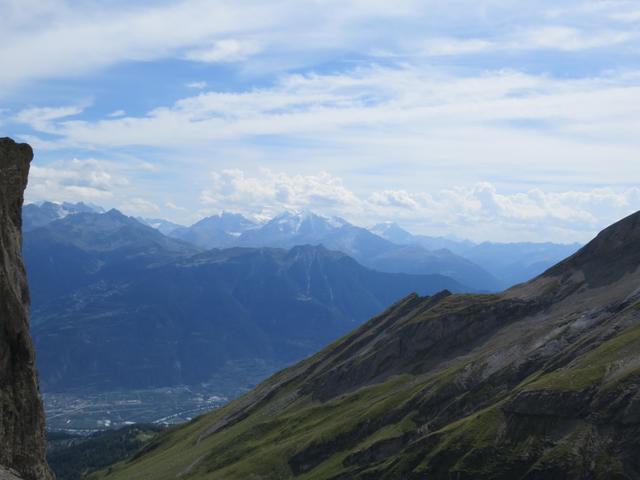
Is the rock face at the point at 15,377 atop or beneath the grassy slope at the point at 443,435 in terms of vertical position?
atop

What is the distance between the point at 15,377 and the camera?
6178 centimetres

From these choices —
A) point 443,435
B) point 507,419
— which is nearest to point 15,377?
point 507,419

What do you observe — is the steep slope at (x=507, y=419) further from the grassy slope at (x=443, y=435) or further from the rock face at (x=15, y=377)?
the rock face at (x=15, y=377)

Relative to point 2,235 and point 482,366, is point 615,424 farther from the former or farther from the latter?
point 2,235

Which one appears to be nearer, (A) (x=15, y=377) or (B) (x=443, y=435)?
(A) (x=15, y=377)

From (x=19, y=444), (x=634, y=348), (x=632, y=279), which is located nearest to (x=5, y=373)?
(x=19, y=444)

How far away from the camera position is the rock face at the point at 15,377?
59500mm

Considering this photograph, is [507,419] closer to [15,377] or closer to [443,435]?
[443,435]

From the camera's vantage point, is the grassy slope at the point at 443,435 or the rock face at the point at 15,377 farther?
the grassy slope at the point at 443,435

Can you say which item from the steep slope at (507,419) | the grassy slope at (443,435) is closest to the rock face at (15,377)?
the grassy slope at (443,435)

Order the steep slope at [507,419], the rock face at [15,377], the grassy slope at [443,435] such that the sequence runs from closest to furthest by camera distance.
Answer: the rock face at [15,377]
the steep slope at [507,419]
the grassy slope at [443,435]

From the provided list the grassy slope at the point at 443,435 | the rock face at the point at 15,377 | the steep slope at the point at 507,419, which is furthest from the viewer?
the grassy slope at the point at 443,435

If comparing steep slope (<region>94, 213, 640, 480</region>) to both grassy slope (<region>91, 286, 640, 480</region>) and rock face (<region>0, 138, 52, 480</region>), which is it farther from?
rock face (<region>0, 138, 52, 480</region>)

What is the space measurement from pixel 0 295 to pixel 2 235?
7.35 metres
